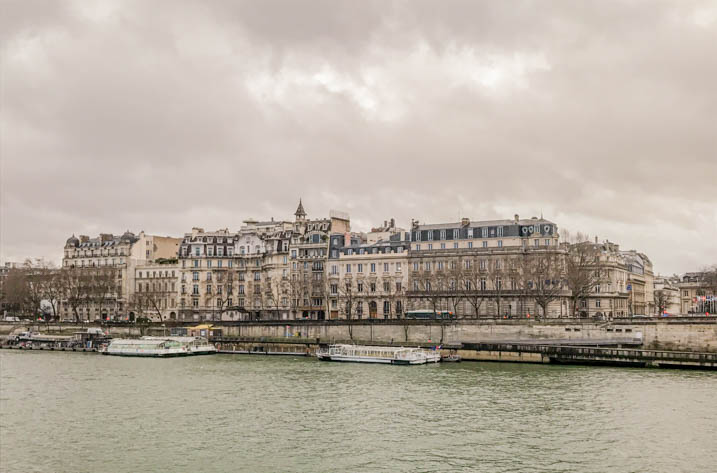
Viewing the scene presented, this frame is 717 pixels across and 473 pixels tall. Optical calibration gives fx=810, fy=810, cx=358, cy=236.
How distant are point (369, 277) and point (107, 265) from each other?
141 feet

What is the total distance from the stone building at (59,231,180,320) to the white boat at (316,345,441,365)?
5302 cm

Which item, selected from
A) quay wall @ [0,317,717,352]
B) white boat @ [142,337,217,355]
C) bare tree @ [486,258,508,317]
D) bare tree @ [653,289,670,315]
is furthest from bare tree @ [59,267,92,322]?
bare tree @ [653,289,670,315]

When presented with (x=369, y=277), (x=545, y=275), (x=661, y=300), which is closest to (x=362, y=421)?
(x=545, y=275)

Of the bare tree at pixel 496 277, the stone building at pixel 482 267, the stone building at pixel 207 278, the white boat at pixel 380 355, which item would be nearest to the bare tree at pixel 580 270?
the stone building at pixel 482 267

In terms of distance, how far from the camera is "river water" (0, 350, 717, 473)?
29.5 metres

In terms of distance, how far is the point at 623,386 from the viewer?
153 ft

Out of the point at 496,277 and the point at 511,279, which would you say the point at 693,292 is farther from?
the point at 511,279

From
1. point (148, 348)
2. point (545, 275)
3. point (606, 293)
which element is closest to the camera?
point (148, 348)

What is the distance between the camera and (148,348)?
243 ft

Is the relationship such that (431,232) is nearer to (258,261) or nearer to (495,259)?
(495,259)

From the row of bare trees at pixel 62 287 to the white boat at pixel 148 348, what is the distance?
3288 centimetres

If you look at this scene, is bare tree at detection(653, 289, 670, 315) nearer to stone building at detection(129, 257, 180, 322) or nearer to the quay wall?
the quay wall

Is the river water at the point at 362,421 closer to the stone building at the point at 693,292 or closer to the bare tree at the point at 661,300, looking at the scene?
the bare tree at the point at 661,300

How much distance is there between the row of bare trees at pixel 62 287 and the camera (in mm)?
109562
